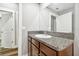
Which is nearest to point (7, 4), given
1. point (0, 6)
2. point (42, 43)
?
point (0, 6)

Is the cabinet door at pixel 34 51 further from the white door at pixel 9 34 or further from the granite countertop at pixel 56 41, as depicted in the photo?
the white door at pixel 9 34

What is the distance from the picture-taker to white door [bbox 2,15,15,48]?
1.61 metres

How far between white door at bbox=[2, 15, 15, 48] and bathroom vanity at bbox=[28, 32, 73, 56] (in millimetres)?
247

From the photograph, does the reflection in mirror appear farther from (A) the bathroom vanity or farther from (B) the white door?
(B) the white door

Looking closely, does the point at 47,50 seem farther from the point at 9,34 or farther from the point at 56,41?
the point at 9,34

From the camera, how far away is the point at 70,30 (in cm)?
156

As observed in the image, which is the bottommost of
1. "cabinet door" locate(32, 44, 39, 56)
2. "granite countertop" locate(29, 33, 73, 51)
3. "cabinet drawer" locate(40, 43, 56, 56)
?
"cabinet door" locate(32, 44, 39, 56)

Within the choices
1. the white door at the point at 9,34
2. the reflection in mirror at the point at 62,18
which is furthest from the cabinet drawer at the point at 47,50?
the white door at the point at 9,34

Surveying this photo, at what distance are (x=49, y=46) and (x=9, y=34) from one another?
0.63m

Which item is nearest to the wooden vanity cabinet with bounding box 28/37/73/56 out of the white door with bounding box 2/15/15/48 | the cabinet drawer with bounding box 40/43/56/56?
the cabinet drawer with bounding box 40/43/56/56

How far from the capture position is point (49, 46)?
136 cm

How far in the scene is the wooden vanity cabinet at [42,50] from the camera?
4.47ft

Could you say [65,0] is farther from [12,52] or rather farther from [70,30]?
[12,52]

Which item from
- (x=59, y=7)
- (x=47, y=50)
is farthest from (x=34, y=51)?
(x=59, y=7)
